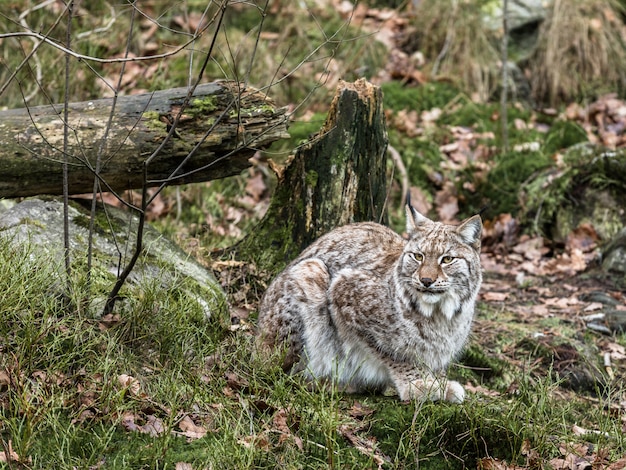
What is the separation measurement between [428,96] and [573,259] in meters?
3.48

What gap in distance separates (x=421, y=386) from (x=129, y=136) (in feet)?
8.48

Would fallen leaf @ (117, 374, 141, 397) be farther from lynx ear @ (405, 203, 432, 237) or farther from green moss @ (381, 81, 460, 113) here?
green moss @ (381, 81, 460, 113)

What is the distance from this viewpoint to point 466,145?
34.7 ft

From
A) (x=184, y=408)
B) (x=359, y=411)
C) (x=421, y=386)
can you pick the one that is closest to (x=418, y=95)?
(x=421, y=386)

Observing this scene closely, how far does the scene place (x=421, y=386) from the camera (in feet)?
16.6

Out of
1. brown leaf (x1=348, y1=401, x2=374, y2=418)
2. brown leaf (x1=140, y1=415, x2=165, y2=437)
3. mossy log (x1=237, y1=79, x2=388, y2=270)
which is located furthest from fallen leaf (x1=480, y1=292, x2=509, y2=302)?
brown leaf (x1=140, y1=415, x2=165, y2=437)

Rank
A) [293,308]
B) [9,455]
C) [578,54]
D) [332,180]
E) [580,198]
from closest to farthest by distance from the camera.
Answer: [9,455] < [293,308] < [332,180] < [580,198] < [578,54]

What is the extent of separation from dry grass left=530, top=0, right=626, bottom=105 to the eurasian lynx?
7143mm

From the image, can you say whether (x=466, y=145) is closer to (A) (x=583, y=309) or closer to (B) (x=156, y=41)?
(A) (x=583, y=309)

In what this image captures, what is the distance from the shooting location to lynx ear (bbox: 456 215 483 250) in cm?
516

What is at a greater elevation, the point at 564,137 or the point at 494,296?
the point at 564,137

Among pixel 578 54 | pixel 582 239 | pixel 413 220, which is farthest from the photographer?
pixel 578 54

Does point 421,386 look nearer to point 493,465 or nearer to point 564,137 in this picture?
point 493,465

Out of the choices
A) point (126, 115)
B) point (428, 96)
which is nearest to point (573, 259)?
point (428, 96)
